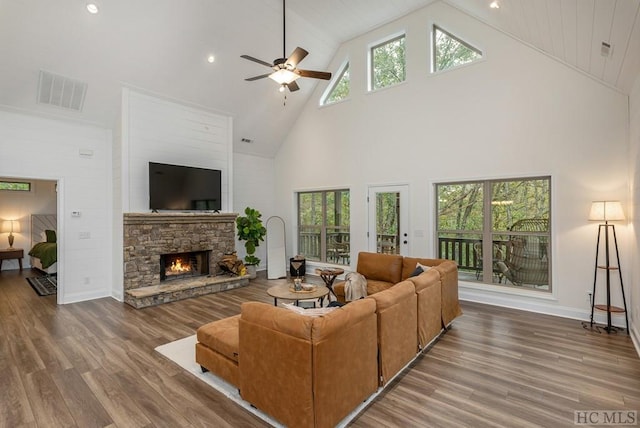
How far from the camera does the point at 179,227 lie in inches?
251

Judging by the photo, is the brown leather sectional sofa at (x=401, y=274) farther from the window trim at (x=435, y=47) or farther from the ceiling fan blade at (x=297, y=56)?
the window trim at (x=435, y=47)

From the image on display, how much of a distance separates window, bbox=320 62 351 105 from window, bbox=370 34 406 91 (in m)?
0.72

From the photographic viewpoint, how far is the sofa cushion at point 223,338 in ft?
9.32

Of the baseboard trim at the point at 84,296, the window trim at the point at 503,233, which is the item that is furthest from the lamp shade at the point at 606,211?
the baseboard trim at the point at 84,296

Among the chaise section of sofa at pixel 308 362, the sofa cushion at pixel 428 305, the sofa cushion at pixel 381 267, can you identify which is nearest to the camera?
the chaise section of sofa at pixel 308 362

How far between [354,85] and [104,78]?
484 cm

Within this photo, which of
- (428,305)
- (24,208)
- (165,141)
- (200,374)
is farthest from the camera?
(24,208)

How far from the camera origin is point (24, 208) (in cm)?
901

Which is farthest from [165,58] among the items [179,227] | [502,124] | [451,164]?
[502,124]

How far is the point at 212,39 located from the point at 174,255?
4310 millimetres

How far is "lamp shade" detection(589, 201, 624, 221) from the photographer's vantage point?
408 centimetres

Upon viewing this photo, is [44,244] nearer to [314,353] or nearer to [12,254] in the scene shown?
[12,254]

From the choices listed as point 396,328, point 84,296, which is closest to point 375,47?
point 396,328

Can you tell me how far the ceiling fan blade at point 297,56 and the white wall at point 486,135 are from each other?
306 cm
